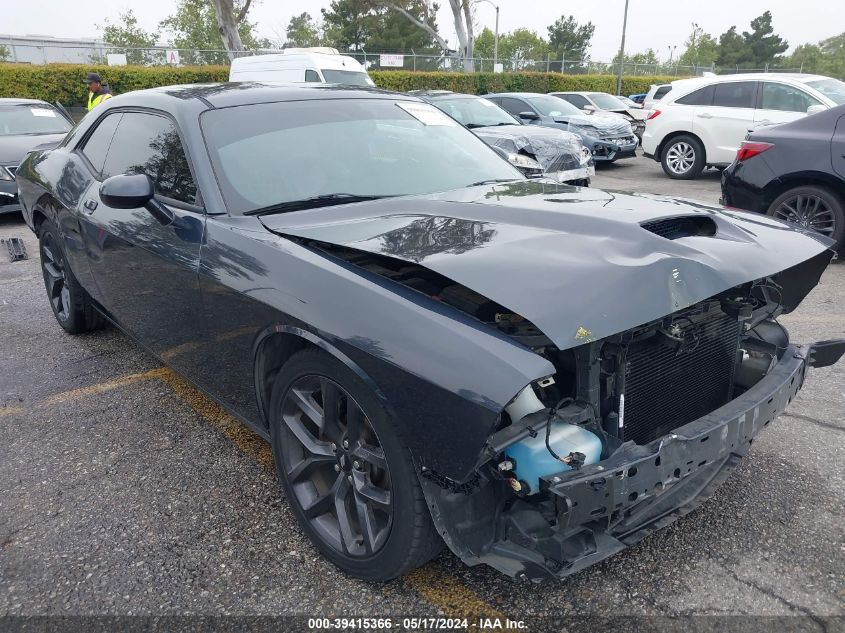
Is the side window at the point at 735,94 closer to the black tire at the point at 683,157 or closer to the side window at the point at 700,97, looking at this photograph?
the side window at the point at 700,97

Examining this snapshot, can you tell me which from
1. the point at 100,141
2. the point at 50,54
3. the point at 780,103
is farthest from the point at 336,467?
the point at 50,54

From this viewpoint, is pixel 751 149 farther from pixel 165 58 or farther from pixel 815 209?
pixel 165 58

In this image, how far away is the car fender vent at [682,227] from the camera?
236cm

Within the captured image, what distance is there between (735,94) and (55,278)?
1031 cm

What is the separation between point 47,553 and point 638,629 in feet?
6.85

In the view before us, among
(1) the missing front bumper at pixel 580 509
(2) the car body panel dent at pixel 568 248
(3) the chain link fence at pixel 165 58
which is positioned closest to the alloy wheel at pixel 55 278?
(2) the car body panel dent at pixel 568 248

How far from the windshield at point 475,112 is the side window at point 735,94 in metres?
3.35

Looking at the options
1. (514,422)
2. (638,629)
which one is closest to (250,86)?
(514,422)

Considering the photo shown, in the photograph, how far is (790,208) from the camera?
5973 millimetres

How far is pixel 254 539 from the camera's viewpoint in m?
2.53

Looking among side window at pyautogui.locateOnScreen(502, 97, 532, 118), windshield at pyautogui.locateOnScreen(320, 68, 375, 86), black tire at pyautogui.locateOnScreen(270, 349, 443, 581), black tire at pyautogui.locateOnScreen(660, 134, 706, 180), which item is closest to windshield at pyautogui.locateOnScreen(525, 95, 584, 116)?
side window at pyautogui.locateOnScreen(502, 97, 532, 118)

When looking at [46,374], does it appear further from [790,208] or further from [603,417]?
Answer: [790,208]

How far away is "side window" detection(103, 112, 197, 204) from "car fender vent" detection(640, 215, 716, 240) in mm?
1847

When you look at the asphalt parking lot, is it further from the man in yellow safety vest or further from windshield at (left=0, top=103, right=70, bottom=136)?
the man in yellow safety vest
